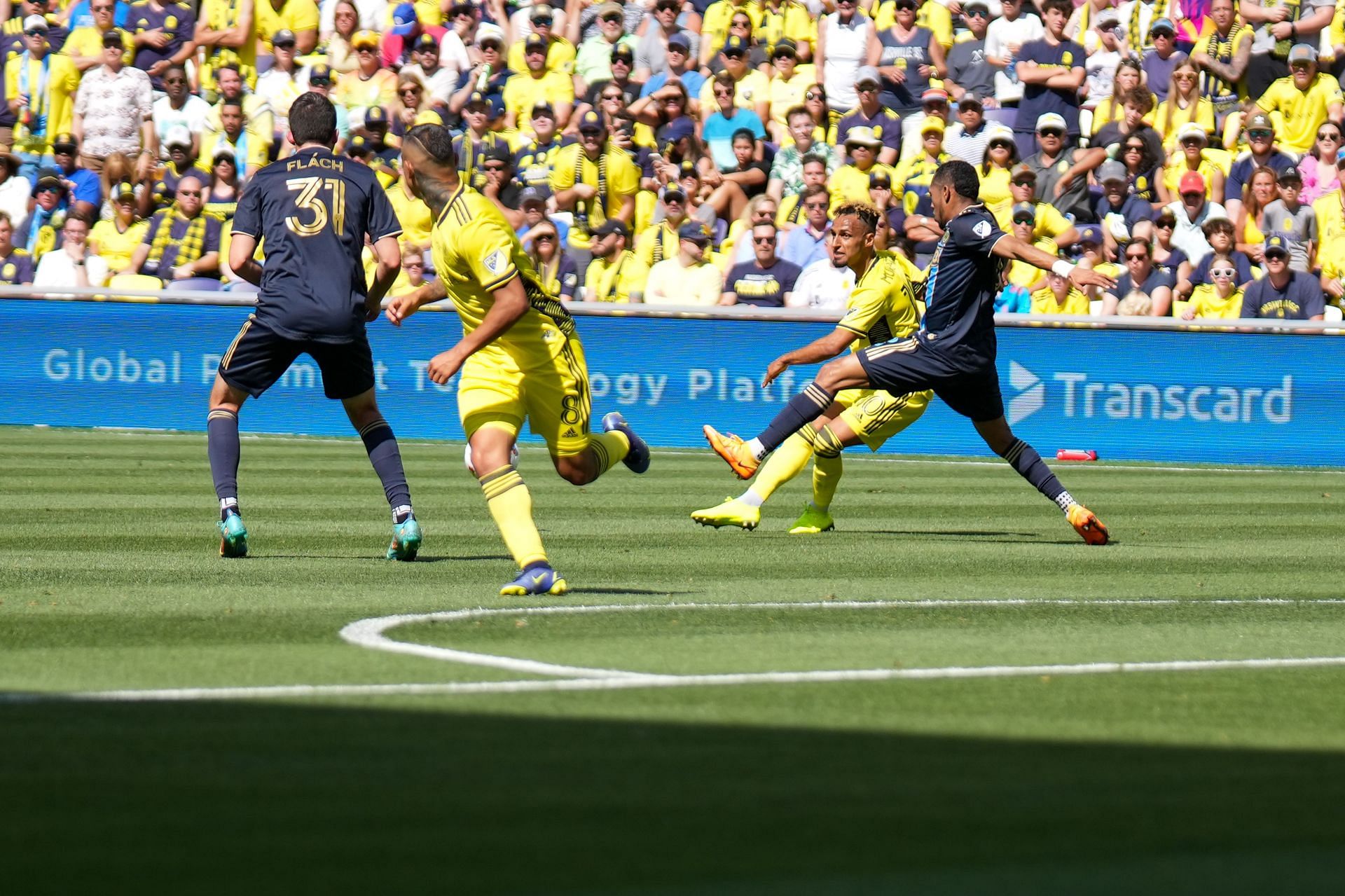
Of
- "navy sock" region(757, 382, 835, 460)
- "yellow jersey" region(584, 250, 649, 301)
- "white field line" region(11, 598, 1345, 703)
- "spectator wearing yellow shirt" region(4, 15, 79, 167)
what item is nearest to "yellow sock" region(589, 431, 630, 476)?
"white field line" region(11, 598, 1345, 703)

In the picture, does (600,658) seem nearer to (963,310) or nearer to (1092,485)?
(963,310)

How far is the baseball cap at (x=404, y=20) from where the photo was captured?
85.8ft

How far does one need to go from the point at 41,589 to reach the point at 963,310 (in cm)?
537

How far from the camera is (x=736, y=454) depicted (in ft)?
38.6

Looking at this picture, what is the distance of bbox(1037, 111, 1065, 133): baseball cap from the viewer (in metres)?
21.7

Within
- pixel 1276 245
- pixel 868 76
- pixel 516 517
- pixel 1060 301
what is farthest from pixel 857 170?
pixel 516 517

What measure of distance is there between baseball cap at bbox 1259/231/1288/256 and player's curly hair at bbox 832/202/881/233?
835cm

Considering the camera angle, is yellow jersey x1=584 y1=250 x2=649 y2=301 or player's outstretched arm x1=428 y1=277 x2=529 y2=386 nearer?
player's outstretched arm x1=428 y1=277 x2=529 y2=386

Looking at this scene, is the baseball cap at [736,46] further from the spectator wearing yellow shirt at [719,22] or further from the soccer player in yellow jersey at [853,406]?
the soccer player in yellow jersey at [853,406]

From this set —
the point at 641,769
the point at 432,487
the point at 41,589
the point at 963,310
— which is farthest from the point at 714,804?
the point at 432,487

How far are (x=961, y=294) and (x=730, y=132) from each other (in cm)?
1190

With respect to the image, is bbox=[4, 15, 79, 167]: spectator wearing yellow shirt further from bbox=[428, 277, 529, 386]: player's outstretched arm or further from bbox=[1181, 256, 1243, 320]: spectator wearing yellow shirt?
bbox=[428, 277, 529, 386]: player's outstretched arm

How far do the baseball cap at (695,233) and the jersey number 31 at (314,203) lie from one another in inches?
460

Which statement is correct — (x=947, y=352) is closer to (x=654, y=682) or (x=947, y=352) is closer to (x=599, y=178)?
(x=654, y=682)
